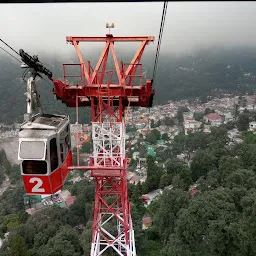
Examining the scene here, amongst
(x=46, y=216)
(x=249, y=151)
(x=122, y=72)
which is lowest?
(x=46, y=216)

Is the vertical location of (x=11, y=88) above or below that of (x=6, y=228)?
above

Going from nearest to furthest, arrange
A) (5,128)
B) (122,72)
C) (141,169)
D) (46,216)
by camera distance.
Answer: (122,72)
(46,216)
(141,169)
(5,128)

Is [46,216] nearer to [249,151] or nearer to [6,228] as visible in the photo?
[6,228]

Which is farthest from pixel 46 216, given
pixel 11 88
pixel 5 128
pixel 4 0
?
pixel 11 88

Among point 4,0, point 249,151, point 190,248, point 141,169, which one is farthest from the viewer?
point 141,169

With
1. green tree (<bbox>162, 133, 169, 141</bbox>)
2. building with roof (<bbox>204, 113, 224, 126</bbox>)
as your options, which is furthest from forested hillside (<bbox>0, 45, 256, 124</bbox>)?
green tree (<bbox>162, 133, 169, 141</bbox>)

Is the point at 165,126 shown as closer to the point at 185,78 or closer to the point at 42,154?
the point at 185,78

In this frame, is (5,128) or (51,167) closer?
(51,167)
